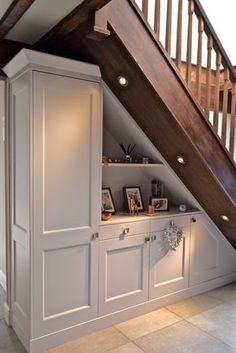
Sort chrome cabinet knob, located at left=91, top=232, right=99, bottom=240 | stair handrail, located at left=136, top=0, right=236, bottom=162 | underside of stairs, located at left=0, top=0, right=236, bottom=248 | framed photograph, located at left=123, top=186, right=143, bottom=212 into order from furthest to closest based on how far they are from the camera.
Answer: framed photograph, located at left=123, top=186, right=143, bottom=212 < chrome cabinet knob, located at left=91, top=232, right=99, bottom=240 < stair handrail, located at left=136, top=0, right=236, bottom=162 < underside of stairs, located at left=0, top=0, right=236, bottom=248

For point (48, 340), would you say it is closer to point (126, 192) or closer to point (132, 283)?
point (132, 283)

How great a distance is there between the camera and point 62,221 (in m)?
2.21

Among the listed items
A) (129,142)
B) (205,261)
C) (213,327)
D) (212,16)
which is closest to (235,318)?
(213,327)

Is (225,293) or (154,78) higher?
(154,78)

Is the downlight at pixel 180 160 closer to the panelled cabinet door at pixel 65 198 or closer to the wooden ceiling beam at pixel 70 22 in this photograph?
the panelled cabinet door at pixel 65 198

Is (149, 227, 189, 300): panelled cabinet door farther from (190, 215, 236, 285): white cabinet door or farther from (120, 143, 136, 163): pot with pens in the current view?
(120, 143, 136, 163): pot with pens

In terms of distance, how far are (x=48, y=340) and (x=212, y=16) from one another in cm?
366

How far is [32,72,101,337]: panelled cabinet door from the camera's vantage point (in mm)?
2104

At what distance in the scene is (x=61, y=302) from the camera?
225 centimetres

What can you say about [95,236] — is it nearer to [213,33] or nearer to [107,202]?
[107,202]

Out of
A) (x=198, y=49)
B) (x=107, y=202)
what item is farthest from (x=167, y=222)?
(x=198, y=49)

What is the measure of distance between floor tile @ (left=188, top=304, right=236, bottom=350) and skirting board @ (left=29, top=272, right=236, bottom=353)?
0.31 meters

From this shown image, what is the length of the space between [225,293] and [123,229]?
154cm

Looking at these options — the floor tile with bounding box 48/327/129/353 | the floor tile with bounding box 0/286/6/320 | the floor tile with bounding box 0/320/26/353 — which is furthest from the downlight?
the floor tile with bounding box 0/286/6/320
